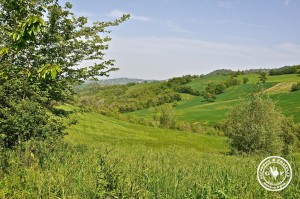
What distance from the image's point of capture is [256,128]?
1191 inches

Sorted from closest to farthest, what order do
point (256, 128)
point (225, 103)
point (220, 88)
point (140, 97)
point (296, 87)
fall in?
point (256, 128)
point (296, 87)
point (225, 103)
point (220, 88)
point (140, 97)

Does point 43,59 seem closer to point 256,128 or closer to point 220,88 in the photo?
point 256,128

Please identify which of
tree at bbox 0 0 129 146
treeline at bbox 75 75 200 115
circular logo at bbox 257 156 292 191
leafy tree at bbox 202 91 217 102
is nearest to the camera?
circular logo at bbox 257 156 292 191

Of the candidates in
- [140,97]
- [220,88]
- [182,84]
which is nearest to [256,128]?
[220,88]

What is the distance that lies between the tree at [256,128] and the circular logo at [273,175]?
72.6ft

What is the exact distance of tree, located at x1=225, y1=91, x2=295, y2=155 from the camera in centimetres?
3034

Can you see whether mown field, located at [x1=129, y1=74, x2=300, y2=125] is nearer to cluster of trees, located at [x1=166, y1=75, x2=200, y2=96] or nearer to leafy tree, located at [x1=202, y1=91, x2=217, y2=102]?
leafy tree, located at [x1=202, y1=91, x2=217, y2=102]

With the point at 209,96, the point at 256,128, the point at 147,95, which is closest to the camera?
the point at 256,128

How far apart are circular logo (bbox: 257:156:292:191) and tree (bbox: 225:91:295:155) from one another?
871 inches

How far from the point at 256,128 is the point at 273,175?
23915mm

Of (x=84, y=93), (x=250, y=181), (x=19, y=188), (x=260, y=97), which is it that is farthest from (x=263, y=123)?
(x=19, y=188)

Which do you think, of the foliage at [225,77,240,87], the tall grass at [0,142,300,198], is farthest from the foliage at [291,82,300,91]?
the tall grass at [0,142,300,198]

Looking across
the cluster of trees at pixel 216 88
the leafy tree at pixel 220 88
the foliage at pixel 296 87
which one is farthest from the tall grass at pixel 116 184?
the leafy tree at pixel 220 88

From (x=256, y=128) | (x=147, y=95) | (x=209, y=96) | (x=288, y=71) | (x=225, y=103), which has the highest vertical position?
(x=288, y=71)
